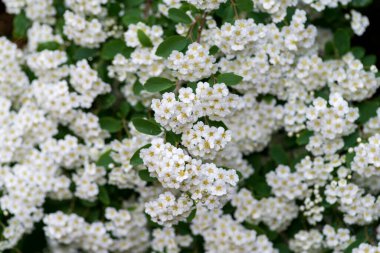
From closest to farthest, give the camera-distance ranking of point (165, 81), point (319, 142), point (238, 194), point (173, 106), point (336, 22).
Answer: point (173, 106) → point (165, 81) → point (319, 142) → point (238, 194) → point (336, 22)

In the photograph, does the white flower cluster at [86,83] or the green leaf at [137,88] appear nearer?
the green leaf at [137,88]

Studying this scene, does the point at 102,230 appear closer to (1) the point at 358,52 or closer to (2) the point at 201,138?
(2) the point at 201,138

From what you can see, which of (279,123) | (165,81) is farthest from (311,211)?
Result: (165,81)

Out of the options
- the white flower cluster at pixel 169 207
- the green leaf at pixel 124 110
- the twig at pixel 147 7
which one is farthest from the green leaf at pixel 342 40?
the white flower cluster at pixel 169 207

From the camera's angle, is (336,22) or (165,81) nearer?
(165,81)

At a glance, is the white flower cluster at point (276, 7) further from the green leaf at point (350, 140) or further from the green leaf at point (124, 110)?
the green leaf at point (124, 110)

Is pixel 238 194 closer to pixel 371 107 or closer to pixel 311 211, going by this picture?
pixel 311 211
